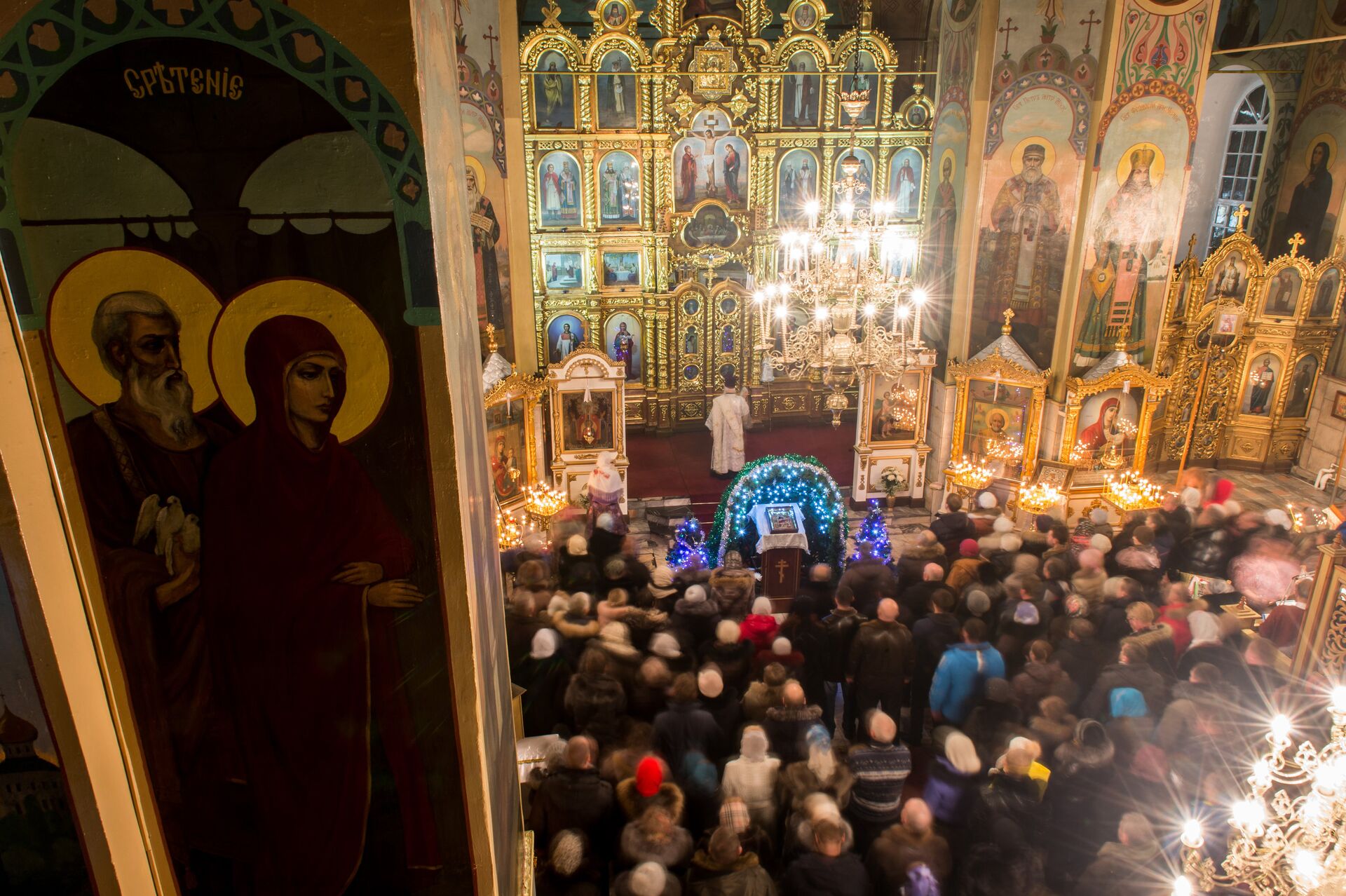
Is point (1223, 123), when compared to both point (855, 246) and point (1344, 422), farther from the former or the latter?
point (855, 246)

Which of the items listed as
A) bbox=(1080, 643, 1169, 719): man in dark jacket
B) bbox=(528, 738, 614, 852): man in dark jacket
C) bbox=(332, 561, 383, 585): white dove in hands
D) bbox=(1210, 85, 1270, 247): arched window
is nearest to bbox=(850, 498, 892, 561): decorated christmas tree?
bbox=(1080, 643, 1169, 719): man in dark jacket

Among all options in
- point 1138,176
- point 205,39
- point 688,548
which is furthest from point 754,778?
point 1138,176

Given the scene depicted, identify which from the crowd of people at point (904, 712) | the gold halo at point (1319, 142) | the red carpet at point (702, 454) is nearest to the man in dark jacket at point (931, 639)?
the crowd of people at point (904, 712)

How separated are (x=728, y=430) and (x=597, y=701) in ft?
24.0

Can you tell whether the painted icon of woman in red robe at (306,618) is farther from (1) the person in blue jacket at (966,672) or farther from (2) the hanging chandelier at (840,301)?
(2) the hanging chandelier at (840,301)

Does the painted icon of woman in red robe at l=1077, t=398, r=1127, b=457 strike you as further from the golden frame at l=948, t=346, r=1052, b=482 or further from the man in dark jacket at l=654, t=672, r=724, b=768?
the man in dark jacket at l=654, t=672, r=724, b=768

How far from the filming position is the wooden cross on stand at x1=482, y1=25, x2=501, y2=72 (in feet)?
27.6

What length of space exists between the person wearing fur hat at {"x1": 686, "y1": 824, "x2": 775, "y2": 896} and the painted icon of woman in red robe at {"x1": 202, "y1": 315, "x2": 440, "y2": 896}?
6.42 ft

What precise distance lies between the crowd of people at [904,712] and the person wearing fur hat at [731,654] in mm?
18

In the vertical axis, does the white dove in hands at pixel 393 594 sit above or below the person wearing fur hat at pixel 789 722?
above

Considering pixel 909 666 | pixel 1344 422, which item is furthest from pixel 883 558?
pixel 1344 422

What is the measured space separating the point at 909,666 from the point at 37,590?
5.19 metres

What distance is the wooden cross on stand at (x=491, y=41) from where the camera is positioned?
8.41 metres

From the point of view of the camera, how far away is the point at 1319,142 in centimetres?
1223
